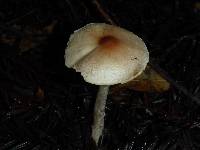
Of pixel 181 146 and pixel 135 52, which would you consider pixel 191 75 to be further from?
pixel 135 52

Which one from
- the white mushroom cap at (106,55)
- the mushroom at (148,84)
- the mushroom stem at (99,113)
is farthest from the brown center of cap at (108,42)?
the mushroom at (148,84)

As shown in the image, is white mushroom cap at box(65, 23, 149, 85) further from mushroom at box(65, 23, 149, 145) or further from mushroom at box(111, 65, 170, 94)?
mushroom at box(111, 65, 170, 94)

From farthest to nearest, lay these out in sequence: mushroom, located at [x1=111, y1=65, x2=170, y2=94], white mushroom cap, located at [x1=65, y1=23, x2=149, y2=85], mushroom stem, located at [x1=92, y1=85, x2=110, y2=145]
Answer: mushroom, located at [x1=111, y1=65, x2=170, y2=94], mushroom stem, located at [x1=92, y1=85, x2=110, y2=145], white mushroom cap, located at [x1=65, y1=23, x2=149, y2=85]

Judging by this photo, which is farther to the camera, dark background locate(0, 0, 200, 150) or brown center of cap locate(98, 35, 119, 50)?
dark background locate(0, 0, 200, 150)

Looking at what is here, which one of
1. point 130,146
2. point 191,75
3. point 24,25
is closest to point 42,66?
point 24,25

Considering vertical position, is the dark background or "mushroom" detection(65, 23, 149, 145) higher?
"mushroom" detection(65, 23, 149, 145)

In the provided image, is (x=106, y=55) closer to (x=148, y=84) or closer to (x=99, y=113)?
(x=99, y=113)

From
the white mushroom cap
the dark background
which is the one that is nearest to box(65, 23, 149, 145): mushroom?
the white mushroom cap
